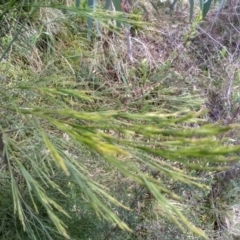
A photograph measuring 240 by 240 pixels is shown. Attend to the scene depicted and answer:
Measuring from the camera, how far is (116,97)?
7.13ft

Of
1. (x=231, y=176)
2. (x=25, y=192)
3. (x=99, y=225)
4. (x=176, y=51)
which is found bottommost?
(x=231, y=176)

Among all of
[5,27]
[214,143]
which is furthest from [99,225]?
[214,143]

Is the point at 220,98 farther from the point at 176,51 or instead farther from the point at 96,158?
the point at 96,158

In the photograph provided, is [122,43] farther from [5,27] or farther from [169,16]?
[5,27]

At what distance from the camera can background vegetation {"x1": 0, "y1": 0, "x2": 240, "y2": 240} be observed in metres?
1.20

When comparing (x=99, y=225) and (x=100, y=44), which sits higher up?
(x=100, y=44)

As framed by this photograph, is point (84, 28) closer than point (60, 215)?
No

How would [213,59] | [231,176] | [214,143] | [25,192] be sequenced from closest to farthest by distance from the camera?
[214,143] → [25,192] → [231,176] → [213,59]

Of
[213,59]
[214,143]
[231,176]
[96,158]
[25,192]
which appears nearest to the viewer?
[214,143]

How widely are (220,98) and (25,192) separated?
5.05ft

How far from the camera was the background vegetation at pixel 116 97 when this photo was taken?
1.20 metres

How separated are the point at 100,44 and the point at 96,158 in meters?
1.22

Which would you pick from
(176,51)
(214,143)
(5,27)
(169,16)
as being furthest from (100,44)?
(214,143)

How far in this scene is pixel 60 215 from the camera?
4.09 ft
